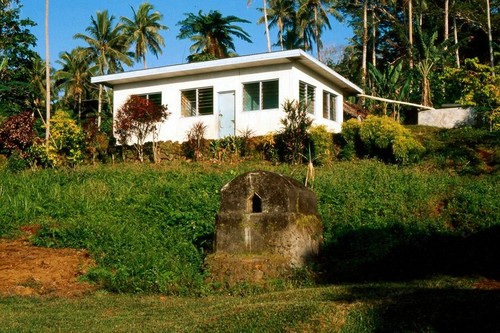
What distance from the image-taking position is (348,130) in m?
20.8

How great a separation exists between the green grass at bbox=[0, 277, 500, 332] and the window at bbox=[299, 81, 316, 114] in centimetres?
1414

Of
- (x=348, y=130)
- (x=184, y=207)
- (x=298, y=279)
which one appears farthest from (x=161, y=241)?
(x=348, y=130)

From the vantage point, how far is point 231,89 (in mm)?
23375

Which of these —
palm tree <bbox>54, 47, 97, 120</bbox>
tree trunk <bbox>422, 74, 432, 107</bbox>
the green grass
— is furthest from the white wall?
palm tree <bbox>54, 47, 97, 120</bbox>

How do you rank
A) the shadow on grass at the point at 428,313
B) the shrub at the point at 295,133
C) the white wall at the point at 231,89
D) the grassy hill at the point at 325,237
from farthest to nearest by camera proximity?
the white wall at the point at 231,89 → the shrub at the point at 295,133 → the grassy hill at the point at 325,237 → the shadow on grass at the point at 428,313

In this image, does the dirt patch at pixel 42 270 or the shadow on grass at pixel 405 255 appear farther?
the dirt patch at pixel 42 270

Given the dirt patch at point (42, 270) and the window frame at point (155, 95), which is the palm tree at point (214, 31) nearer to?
the window frame at point (155, 95)

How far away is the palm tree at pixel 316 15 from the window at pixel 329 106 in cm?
1931

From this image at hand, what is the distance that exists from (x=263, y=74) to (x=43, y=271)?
12992 millimetres

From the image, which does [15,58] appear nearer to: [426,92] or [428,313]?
[426,92]

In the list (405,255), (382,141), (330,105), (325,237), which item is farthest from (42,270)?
(330,105)

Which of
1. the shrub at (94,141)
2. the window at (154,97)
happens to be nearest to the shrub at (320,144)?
the window at (154,97)

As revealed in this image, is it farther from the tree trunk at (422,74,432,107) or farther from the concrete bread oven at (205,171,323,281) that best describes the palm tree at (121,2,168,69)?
the concrete bread oven at (205,171,323,281)

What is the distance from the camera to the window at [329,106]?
25594 millimetres
